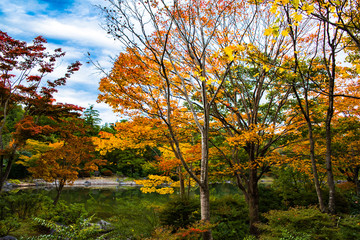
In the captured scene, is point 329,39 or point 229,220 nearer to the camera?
point 329,39

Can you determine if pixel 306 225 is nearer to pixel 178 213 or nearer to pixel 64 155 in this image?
pixel 178 213

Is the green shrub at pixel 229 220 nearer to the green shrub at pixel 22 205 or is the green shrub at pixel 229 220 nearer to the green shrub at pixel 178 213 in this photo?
the green shrub at pixel 178 213

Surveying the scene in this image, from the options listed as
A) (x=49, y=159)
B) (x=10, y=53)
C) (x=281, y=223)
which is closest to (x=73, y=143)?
(x=49, y=159)

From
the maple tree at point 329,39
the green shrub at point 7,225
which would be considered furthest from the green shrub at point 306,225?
the green shrub at point 7,225

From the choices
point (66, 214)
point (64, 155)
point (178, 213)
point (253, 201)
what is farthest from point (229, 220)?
point (64, 155)

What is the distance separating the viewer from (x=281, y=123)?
741 centimetres

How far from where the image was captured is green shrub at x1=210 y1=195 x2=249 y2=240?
623 cm

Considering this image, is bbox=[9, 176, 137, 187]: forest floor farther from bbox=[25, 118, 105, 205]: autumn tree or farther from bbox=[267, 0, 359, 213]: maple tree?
bbox=[267, 0, 359, 213]: maple tree

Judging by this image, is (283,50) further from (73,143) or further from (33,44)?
(33,44)

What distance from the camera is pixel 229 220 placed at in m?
7.32

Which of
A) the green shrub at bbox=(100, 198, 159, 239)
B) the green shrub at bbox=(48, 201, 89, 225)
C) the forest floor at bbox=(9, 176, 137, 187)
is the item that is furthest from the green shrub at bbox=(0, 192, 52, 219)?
the forest floor at bbox=(9, 176, 137, 187)

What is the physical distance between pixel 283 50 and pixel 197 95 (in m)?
2.85

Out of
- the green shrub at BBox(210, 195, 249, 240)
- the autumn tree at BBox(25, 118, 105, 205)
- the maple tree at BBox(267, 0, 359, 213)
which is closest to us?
the maple tree at BBox(267, 0, 359, 213)

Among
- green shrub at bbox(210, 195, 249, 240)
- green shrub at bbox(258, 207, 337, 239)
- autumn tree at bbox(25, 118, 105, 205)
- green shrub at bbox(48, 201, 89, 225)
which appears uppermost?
autumn tree at bbox(25, 118, 105, 205)
